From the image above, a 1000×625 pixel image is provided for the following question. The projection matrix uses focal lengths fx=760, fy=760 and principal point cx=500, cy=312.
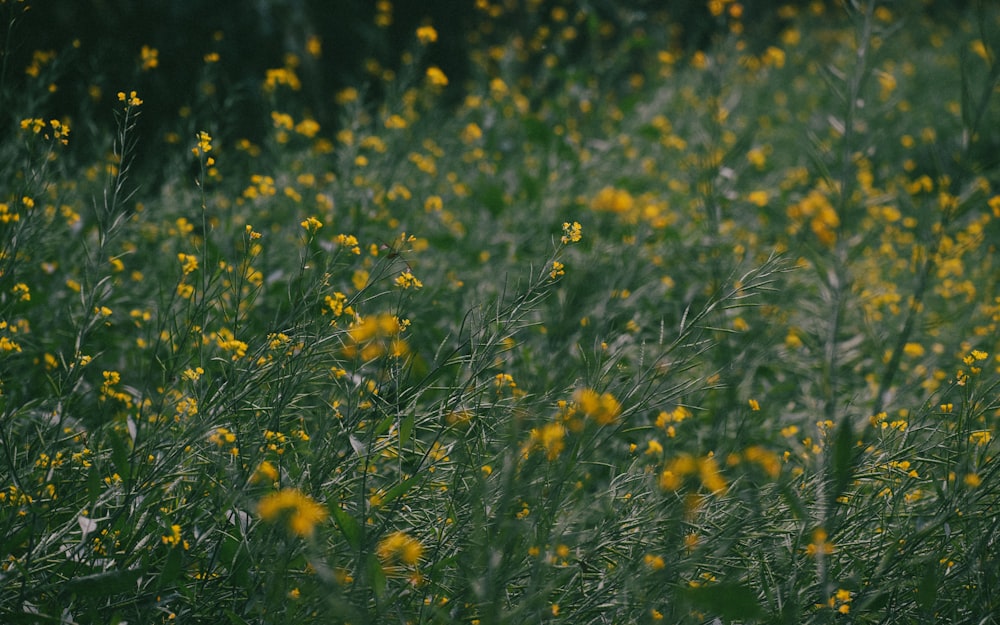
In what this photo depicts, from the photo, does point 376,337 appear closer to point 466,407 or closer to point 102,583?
point 466,407

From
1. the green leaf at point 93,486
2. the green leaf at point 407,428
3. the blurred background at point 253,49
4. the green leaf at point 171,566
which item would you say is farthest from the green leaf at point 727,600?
the blurred background at point 253,49

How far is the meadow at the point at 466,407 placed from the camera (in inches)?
48.4

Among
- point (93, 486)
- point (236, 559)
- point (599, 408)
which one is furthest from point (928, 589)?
point (93, 486)

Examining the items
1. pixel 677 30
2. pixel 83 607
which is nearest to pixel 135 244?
pixel 83 607

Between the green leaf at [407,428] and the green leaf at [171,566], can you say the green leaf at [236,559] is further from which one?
the green leaf at [407,428]

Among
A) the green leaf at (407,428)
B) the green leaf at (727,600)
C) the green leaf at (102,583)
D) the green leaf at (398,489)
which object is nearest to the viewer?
the green leaf at (727,600)

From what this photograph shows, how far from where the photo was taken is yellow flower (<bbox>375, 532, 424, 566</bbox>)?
100 cm

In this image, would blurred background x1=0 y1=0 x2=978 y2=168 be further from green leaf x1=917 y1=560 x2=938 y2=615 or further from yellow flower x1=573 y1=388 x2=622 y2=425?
green leaf x1=917 y1=560 x2=938 y2=615

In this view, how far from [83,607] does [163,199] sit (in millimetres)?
1862

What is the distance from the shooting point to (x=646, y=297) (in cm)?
281

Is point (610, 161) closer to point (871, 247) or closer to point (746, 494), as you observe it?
point (871, 247)

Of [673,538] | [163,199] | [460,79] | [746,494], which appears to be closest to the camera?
[673,538]

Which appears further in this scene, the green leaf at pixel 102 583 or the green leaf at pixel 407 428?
the green leaf at pixel 407 428

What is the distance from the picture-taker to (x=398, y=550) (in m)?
1.18
